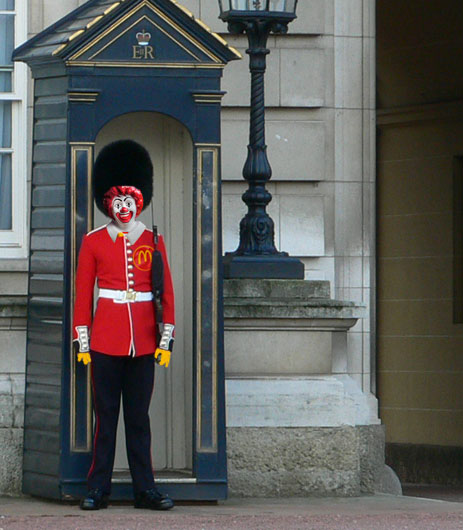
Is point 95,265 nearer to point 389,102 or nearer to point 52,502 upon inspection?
point 52,502

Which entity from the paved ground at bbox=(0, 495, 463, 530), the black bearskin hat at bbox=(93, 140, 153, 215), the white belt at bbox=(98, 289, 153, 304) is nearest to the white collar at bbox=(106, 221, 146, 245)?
the black bearskin hat at bbox=(93, 140, 153, 215)

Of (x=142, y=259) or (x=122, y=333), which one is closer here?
(x=122, y=333)

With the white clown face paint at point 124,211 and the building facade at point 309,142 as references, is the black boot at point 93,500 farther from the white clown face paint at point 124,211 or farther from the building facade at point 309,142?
the building facade at point 309,142

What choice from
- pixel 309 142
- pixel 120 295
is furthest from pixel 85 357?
pixel 309 142

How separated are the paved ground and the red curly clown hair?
1.55 meters

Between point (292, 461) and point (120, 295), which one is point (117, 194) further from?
point (292, 461)

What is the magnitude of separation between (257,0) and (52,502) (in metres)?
3.03

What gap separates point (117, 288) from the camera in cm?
955

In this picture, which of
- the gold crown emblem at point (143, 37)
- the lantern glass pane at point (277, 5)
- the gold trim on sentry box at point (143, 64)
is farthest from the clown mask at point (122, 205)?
the lantern glass pane at point (277, 5)

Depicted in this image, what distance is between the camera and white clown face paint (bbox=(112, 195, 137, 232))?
9594 mm

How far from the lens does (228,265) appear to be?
1070cm

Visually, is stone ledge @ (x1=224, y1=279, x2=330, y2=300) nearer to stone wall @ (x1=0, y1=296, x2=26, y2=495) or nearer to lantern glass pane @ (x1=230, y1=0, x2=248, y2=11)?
stone wall @ (x1=0, y1=296, x2=26, y2=495)

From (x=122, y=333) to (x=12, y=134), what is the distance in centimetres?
241

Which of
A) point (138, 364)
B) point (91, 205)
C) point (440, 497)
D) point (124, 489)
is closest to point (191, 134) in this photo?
point (91, 205)
